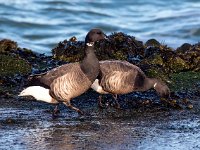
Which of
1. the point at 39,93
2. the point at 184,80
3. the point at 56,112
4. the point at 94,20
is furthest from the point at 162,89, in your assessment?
the point at 94,20

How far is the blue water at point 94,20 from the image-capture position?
23.3 meters

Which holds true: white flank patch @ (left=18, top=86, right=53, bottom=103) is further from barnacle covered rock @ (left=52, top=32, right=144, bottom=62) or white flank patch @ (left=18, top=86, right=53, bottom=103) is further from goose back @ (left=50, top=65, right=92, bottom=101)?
barnacle covered rock @ (left=52, top=32, right=144, bottom=62)

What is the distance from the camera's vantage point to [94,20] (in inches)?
1038

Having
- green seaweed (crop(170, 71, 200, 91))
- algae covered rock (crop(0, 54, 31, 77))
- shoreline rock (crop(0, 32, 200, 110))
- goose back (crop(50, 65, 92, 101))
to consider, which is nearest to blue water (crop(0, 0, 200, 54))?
shoreline rock (crop(0, 32, 200, 110))

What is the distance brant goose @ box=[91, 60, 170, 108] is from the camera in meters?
10.1

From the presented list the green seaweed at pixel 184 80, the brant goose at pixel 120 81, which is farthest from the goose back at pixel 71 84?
the green seaweed at pixel 184 80

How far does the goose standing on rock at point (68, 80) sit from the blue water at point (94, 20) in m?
11.3

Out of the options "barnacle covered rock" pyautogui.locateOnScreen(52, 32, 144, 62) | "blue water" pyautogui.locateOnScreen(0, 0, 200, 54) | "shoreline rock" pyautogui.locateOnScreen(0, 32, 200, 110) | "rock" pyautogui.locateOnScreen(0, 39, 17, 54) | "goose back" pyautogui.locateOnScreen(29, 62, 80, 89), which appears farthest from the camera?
"blue water" pyautogui.locateOnScreen(0, 0, 200, 54)

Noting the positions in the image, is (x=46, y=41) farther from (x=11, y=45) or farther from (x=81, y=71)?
(x=81, y=71)

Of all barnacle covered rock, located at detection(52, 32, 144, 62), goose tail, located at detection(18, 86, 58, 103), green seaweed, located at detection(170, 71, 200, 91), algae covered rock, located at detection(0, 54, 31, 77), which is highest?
barnacle covered rock, located at detection(52, 32, 144, 62)

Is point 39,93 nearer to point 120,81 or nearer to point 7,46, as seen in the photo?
point 120,81

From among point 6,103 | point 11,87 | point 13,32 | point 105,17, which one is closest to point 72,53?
point 11,87

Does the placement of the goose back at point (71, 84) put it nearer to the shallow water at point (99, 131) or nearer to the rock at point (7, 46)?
the shallow water at point (99, 131)

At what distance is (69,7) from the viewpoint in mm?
28781
